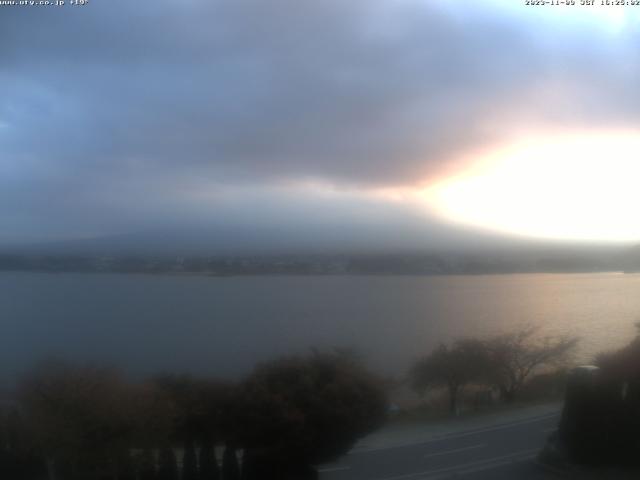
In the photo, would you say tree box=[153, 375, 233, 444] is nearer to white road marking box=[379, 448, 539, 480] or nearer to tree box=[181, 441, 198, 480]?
tree box=[181, 441, 198, 480]

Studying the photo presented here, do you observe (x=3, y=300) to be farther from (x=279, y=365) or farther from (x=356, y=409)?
(x=356, y=409)

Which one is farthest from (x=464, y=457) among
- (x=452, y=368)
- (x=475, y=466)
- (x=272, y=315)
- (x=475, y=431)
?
(x=272, y=315)

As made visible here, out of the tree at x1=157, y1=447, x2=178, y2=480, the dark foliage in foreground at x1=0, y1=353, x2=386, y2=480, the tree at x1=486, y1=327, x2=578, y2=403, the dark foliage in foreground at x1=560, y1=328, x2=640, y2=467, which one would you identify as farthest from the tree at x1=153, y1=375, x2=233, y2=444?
the dark foliage in foreground at x1=560, y1=328, x2=640, y2=467

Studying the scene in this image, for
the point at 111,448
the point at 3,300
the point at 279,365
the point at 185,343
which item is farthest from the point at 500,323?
the point at 3,300

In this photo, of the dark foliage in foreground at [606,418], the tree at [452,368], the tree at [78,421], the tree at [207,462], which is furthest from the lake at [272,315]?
the tree at [207,462]

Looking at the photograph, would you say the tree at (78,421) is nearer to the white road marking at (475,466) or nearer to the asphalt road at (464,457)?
the asphalt road at (464,457)

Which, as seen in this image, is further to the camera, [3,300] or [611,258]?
[611,258]
